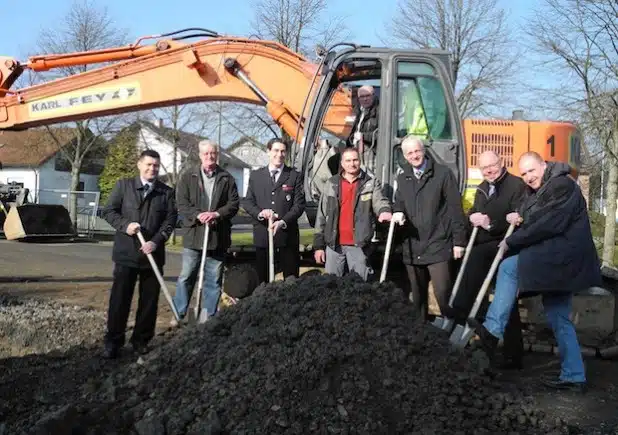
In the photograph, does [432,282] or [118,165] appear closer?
[432,282]

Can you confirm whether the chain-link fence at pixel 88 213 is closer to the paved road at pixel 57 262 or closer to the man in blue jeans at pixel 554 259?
the paved road at pixel 57 262

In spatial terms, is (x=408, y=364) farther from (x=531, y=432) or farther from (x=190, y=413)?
(x=190, y=413)

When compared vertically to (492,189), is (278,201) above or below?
below

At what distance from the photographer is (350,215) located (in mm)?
6719

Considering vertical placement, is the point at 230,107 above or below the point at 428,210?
above

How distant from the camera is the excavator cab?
7.65 metres

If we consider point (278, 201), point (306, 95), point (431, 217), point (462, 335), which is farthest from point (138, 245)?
point (306, 95)

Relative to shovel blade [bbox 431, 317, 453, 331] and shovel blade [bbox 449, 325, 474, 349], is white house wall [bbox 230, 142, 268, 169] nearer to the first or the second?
shovel blade [bbox 431, 317, 453, 331]

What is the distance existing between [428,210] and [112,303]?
9.70 feet

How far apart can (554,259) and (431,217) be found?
115cm

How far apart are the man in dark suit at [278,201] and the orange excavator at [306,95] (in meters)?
0.75

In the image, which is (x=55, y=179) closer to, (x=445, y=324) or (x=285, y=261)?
(x=285, y=261)

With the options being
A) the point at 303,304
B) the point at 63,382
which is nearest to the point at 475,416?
the point at 303,304

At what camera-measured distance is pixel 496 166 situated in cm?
655
